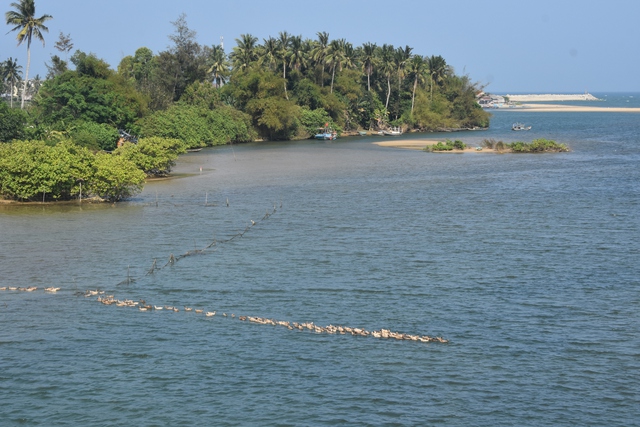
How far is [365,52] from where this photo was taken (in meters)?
115

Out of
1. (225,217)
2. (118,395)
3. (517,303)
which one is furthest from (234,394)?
(225,217)

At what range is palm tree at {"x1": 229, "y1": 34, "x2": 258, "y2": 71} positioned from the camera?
107 metres

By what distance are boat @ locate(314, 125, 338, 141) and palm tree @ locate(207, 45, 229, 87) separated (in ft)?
56.4

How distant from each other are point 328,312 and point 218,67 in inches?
3593

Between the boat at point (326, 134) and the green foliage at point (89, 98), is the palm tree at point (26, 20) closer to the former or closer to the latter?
the green foliage at point (89, 98)

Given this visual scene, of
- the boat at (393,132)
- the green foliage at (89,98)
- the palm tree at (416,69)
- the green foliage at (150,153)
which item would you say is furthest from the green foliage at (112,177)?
the palm tree at (416,69)

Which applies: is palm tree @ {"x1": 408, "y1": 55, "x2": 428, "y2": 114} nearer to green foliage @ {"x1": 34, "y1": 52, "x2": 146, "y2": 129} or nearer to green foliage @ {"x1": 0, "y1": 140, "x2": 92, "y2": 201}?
green foliage @ {"x1": 34, "y1": 52, "x2": 146, "y2": 129}

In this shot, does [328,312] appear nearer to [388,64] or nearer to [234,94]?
[234,94]

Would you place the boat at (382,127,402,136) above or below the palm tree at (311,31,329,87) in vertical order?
below

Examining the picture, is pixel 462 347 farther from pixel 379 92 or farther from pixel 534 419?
pixel 379 92

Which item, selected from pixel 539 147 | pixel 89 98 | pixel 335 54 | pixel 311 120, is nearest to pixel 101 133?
pixel 89 98

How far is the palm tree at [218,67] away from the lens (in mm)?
110000

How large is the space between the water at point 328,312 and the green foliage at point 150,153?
304 inches

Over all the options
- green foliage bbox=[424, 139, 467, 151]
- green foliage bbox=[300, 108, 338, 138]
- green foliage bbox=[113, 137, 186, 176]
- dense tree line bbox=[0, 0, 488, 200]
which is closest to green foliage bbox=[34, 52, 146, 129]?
dense tree line bbox=[0, 0, 488, 200]
